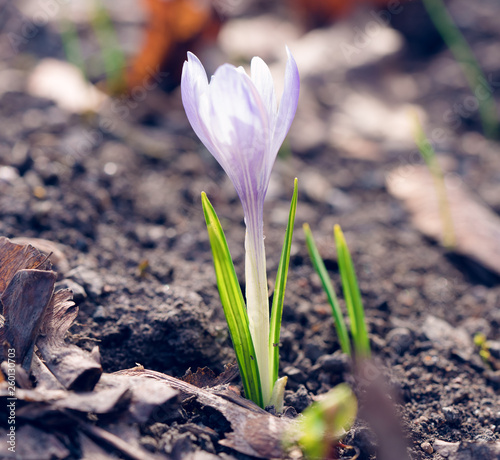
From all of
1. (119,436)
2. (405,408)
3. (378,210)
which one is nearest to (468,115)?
(378,210)

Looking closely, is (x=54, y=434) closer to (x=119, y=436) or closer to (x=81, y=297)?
(x=119, y=436)

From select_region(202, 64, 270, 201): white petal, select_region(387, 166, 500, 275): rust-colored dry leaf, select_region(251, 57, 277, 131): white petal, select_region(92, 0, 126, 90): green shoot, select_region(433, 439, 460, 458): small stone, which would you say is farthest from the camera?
select_region(92, 0, 126, 90): green shoot

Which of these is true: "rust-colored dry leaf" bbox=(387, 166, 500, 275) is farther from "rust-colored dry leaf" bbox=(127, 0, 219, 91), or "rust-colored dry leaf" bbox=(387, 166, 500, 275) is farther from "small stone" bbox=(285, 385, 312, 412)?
"rust-colored dry leaf" bbox=(127, 0, 219, 91)

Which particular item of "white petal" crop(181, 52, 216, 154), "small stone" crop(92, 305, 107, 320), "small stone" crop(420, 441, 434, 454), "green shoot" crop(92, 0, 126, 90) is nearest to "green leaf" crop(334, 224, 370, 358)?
"small stone" crop(420, 441, 434, 454)

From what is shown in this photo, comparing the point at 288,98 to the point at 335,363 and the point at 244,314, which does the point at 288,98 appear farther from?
the point at 335,363

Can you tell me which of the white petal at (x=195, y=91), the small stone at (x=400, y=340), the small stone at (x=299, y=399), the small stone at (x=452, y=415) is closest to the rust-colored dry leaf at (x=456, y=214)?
the small stone at (x=400, y=340)

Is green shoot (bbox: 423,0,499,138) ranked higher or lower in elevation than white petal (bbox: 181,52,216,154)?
lower

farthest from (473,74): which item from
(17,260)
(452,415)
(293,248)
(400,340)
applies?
(17,260)

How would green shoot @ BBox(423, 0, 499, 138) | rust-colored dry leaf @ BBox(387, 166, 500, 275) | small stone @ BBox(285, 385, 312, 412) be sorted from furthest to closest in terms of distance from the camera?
green shoot @ BBox(423, 0, 499, 138) < rust-colored dry leaf @ BBox(387, 166, 500, 275) < small stone @ BBox(285, 385, 312, 412)
